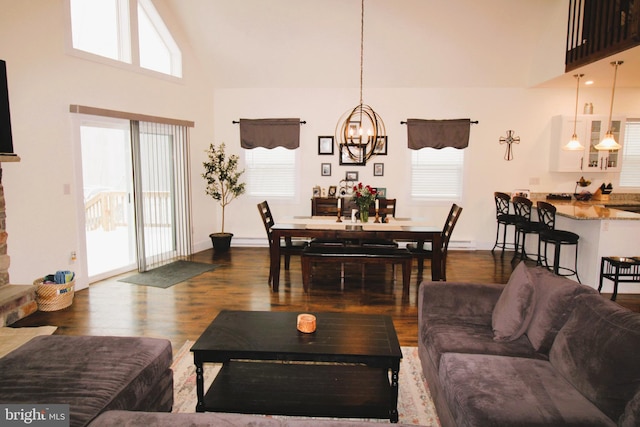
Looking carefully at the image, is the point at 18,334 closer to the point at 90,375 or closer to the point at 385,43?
the point at 90,375

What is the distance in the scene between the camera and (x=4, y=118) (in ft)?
12.1

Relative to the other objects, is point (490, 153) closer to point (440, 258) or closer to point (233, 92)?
point (440, 258)

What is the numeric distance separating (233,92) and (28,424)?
6.15 m

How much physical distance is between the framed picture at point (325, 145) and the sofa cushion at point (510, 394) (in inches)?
203

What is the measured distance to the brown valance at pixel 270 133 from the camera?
696 centimetres

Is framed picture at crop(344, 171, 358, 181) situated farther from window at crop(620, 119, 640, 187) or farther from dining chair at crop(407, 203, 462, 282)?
window at crop(620, 119, 640, 187)

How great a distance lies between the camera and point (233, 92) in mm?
7090

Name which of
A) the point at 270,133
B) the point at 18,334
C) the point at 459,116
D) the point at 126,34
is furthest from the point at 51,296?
the point at 459,116

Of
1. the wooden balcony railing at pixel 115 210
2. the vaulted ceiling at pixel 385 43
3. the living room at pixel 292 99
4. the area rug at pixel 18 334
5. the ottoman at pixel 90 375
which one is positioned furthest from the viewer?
the wooden balcony railing at pixel 115 210

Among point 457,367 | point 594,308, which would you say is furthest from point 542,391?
point 594,308

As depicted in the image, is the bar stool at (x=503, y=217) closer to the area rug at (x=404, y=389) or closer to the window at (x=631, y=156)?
the window at (x=631, y=156)

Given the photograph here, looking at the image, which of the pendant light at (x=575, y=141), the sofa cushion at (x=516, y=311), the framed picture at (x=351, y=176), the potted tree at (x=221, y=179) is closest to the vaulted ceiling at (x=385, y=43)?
the pendant light at (x=575, y=141)

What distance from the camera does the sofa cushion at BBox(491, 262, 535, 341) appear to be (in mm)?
2434

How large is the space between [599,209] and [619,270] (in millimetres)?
1046
